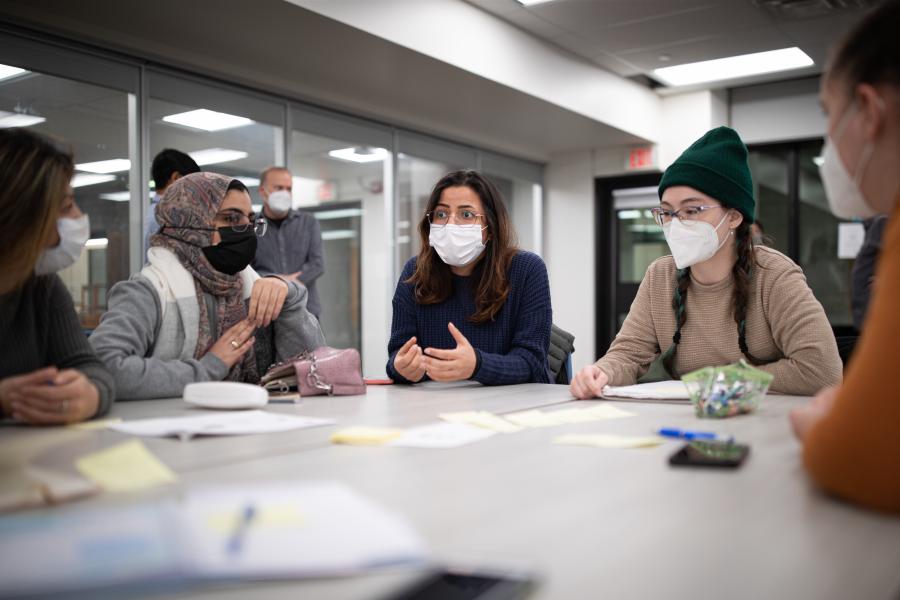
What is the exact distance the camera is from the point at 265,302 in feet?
7.32

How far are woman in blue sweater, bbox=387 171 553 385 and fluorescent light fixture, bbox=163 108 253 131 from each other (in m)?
2.39

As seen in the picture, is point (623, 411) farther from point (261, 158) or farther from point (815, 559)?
point (261, 158)

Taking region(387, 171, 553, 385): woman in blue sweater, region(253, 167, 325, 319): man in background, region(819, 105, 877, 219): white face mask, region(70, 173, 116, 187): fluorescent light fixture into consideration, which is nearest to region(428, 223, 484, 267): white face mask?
region(387, 171, 553, 385): woman in blue sweater

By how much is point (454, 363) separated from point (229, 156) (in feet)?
10.0

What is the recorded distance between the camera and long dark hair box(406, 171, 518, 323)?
2574 mm

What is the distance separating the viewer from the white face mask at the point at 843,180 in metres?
1.10

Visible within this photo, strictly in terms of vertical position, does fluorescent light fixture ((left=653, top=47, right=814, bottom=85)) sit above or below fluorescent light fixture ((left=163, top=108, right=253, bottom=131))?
above

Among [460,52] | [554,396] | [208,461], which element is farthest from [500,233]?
[460,52]

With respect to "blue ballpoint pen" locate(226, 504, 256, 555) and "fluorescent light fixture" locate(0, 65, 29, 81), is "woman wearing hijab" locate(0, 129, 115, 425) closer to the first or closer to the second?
"blue ballpoint pen" locate(226, 504, 256, 555)

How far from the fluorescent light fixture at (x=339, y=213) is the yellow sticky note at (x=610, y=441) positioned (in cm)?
448

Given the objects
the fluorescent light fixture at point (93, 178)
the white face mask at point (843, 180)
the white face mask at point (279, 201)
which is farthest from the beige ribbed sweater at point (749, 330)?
the fluorescent light fixture at point (93, 178)

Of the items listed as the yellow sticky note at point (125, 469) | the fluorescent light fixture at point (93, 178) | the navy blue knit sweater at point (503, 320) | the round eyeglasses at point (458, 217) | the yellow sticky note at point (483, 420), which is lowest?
the yellow sticky note at point (483, 420)

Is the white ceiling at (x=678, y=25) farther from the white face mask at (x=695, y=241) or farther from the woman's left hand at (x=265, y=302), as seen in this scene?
the woman's left hand at (x=265, y=302)

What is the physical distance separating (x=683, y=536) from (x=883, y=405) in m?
0.29
